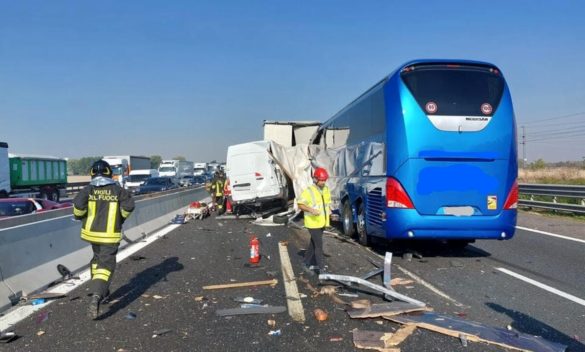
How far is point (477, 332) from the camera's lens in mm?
5070

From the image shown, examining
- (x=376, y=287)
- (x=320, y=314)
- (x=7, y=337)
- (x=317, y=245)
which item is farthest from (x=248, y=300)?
(x=7, y=337)

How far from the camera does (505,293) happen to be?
271 inches

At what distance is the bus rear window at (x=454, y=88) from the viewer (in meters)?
8.73

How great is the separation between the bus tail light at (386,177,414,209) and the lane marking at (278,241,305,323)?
2.11 meters

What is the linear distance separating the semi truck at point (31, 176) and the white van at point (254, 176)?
15273 mm

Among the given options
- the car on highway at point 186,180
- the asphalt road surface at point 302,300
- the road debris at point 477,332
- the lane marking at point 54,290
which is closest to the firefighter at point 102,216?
the asphalt road surface at point 302,300

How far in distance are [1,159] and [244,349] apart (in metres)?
→ 26.1

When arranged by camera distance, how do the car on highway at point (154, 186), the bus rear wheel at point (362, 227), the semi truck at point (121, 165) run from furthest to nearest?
the semi truck at point (121, 165) < the car on highway at point (154, 186) < the bus rear wheel at point (362, 227)

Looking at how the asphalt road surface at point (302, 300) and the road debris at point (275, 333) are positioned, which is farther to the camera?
the road debris at point (275, 333)

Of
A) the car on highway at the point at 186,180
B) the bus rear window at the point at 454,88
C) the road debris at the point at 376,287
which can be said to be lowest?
the car on highway at the point at 186,180

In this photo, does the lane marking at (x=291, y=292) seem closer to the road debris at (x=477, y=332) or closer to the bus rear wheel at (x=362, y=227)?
the road debris at (x=477, y=332)

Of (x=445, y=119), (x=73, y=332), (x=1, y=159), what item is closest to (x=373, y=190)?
(x=445, y=119)

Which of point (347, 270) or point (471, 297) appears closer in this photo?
point (471, 297)

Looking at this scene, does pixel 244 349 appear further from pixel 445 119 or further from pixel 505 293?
pixel 445 119
